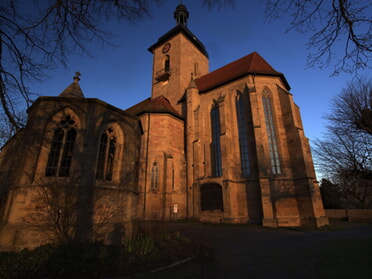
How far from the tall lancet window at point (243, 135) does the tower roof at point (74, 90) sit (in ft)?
43.8

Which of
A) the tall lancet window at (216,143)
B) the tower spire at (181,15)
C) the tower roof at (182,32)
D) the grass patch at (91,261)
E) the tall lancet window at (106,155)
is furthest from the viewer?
the tower spire at (181,15)

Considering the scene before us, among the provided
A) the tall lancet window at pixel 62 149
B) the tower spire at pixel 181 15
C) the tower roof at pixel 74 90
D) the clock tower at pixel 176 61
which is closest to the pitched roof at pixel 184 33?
the clock tower at pixel 176 61

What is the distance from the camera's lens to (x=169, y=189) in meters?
17.3

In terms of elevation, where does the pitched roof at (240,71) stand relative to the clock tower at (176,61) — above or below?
below

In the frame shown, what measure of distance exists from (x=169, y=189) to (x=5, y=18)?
15471 mm

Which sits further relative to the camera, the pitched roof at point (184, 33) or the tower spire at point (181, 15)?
the tower spire at point (181, 15)

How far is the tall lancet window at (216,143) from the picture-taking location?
18.2 m

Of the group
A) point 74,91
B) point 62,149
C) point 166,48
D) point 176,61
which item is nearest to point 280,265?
point 62,149

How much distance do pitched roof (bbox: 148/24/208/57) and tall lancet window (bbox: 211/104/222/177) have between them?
51.4ft

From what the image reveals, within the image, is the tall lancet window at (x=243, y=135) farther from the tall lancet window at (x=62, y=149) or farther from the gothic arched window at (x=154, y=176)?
the tall lancet window at (x=62, y=149)

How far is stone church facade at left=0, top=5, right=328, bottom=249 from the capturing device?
283 inches

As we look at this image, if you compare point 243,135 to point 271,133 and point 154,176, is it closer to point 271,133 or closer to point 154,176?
point 271,133

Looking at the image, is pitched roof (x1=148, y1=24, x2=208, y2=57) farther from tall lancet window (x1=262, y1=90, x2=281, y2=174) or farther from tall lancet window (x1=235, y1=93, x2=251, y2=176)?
tall lancet window (x1=262, y1=90, x2=281, y2=174)

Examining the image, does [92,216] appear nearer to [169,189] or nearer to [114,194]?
[114,194]
